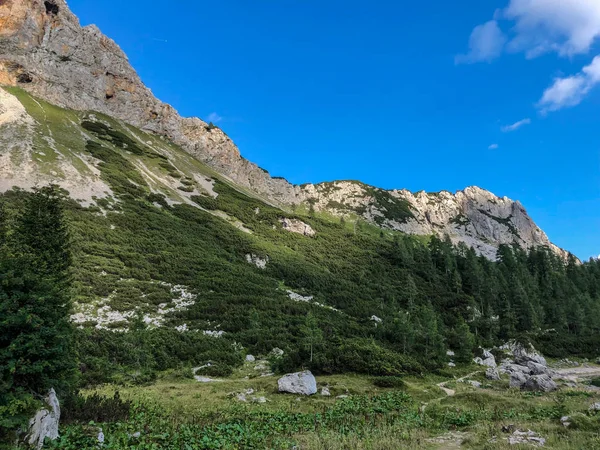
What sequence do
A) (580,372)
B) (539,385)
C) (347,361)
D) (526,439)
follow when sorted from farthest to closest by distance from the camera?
(580,372)
(347,361)
(539,385)
(526,439)

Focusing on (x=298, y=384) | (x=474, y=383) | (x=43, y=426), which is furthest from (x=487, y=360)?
(x=43, y=426)

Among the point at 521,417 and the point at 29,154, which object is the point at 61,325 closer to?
the point at 521,417

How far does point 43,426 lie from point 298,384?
13989 mm

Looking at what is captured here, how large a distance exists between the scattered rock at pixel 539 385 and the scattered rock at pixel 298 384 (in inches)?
674

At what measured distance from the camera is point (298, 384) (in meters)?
20.1

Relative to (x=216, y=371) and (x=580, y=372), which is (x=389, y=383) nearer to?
(x=216, y=371)

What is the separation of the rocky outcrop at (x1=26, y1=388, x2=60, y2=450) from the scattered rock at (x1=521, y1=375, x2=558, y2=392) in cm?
2948

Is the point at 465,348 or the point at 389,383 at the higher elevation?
the point at 465,348

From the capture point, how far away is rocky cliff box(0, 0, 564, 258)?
315 feet

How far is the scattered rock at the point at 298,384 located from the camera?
19.8 metres

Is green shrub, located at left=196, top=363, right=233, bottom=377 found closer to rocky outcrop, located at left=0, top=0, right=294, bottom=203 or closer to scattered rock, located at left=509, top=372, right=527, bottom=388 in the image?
scattered rock, located at left=509, top=372, right=527, bottom=388

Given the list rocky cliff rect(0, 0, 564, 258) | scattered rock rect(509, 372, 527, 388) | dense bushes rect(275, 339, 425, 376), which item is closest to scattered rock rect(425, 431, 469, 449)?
dense bushes rect(275, 339, 425, 376)

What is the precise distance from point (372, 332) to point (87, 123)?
3810 inches

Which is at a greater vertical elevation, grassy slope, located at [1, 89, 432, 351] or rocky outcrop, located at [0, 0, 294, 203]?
rocky outcrop, located at [0, 0, 294, 203]
